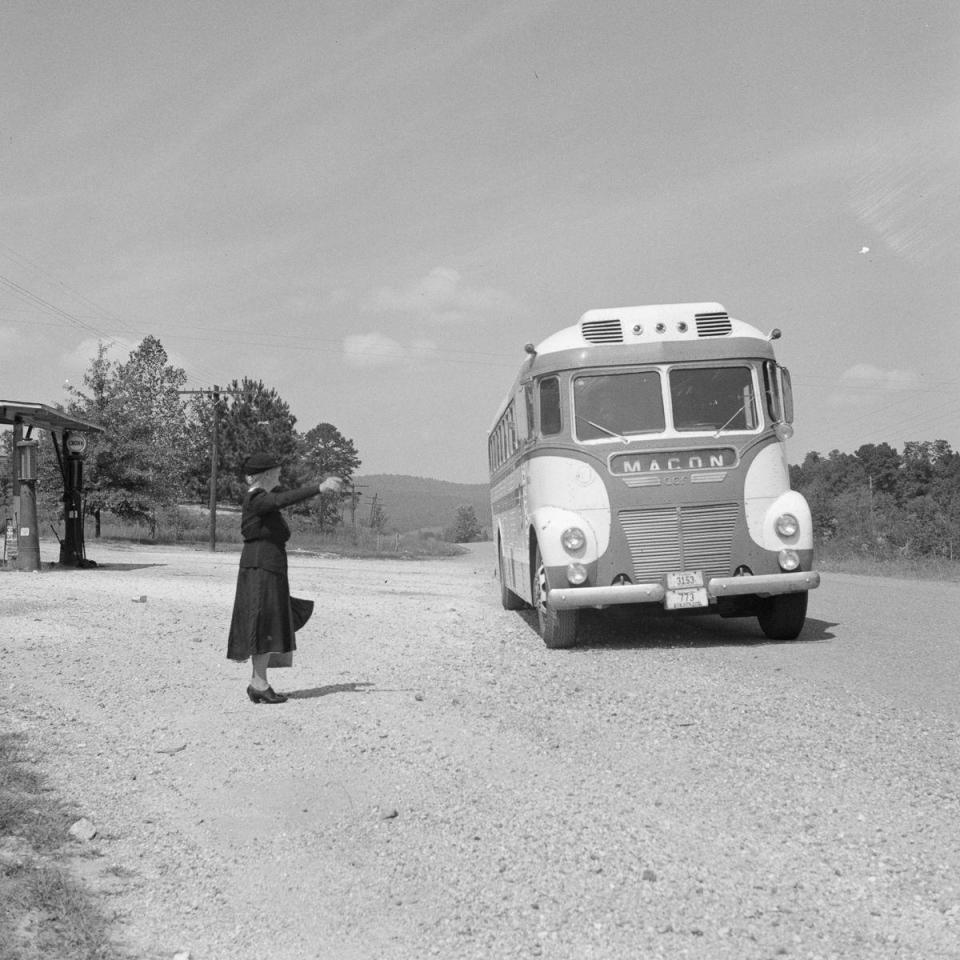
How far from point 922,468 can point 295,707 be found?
4834 inches

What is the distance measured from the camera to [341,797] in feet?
16.7

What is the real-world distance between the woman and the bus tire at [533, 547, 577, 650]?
332 centimetres

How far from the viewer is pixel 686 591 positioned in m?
10.0

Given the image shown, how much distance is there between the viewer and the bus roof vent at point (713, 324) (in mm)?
10688

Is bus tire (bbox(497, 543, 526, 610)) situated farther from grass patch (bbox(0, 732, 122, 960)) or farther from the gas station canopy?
grass patch (bbox(0, 732, 122, 960))

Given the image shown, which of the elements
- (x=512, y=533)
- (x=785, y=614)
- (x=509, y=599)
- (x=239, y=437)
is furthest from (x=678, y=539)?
(x=239, y=437)

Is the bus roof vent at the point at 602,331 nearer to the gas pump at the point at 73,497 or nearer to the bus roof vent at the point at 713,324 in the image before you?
the bus roof vent at the point at 713,324

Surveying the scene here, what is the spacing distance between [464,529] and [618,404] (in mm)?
72655

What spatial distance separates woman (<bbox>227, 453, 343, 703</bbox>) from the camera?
7.40m

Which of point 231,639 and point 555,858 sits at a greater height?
point 231,639

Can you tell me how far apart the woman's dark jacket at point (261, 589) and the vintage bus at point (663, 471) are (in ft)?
10.5

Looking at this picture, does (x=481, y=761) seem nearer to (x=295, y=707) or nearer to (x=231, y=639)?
(x=295, y=707)

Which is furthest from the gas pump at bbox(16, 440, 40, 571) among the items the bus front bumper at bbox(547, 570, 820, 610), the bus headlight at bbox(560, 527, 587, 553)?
the bus front bumper at bbox(547, 570, 820, 610)

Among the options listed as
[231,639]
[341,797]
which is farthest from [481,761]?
[231,639]
